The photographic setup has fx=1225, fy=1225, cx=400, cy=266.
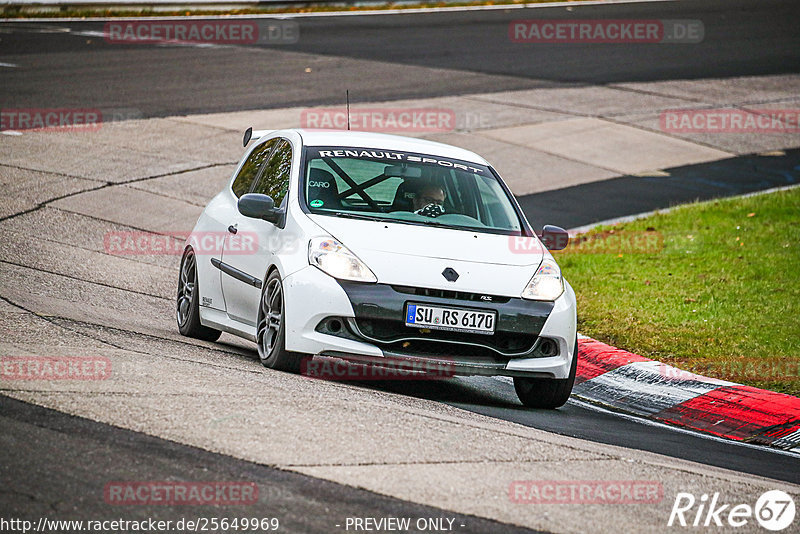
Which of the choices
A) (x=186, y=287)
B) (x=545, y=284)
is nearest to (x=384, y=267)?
(x=545, y=284)

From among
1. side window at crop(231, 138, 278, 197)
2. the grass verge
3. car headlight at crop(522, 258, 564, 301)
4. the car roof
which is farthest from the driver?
the grass verge

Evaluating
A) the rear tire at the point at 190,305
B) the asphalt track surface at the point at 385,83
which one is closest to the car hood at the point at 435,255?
the asphalt track surface at the point at 385,83

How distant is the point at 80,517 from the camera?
15.1 feet

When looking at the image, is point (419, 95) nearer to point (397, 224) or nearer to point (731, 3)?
point (397, 224)

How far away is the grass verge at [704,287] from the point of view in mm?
9469

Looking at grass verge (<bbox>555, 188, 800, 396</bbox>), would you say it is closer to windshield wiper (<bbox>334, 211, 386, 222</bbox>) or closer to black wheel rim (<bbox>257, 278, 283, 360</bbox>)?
windshield wiper (<bbox>334, 211, 386, 222</bbox>)

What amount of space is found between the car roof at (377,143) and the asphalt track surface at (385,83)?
1.70 m

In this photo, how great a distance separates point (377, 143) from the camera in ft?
29.5

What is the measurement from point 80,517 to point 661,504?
2.54 m

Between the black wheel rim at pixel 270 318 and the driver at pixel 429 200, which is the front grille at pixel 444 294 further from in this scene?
the driver at pixel 429 200

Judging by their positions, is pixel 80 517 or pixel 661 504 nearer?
pixel 80 517

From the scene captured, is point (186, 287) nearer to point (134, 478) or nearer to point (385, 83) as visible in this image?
point (134, 478)

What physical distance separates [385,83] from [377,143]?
14655 millimetres

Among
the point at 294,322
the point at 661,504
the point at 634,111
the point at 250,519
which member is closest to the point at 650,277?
the point at 294,322
